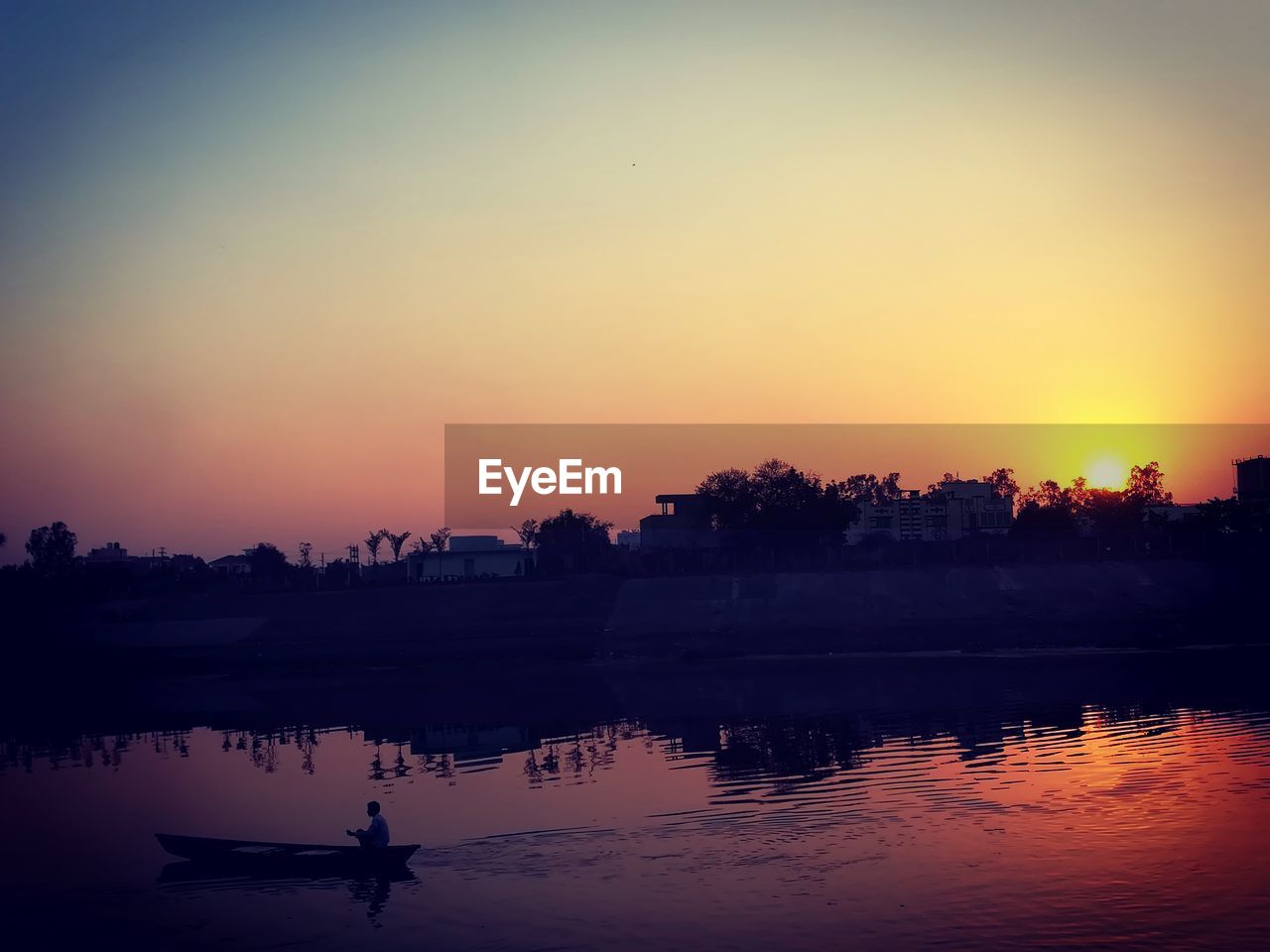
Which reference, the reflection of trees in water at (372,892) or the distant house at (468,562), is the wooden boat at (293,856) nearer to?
the reflection of trees in water at (372,892)

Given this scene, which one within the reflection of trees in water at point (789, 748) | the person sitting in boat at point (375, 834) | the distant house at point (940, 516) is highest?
the distant house at point (940, 516)

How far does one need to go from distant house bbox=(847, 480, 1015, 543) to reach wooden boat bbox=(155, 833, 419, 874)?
5291 inches

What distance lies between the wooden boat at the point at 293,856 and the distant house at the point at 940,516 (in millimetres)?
134387

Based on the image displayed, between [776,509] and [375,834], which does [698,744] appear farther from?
[776,509]

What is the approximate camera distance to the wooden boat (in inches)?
1163

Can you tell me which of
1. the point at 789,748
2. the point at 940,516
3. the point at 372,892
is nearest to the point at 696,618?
the point at 789,748

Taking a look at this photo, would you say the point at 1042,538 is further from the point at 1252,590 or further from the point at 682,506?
the point at 682,506

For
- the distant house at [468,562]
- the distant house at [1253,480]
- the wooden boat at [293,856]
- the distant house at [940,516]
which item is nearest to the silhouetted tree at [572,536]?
the distant house at [468,562]

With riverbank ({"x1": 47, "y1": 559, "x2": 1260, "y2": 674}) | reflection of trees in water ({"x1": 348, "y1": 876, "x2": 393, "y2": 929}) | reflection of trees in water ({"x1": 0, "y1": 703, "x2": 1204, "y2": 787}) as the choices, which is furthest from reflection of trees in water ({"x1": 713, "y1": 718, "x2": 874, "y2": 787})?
riverbank ({"x1": 47, "y1": 559, "x2": 1260, "y2": 674})

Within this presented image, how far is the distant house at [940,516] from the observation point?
164250 millimetres

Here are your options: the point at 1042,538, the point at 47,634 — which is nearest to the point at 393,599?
the point at 47,634

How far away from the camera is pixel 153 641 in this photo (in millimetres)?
99125

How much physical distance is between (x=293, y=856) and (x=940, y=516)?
147 metres

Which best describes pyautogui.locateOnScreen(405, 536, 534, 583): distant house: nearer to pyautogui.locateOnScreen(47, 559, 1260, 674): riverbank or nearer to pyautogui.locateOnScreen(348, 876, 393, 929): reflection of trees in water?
pyautogui.locateOnScreen(47, 559, 1260, 674): riverbank
